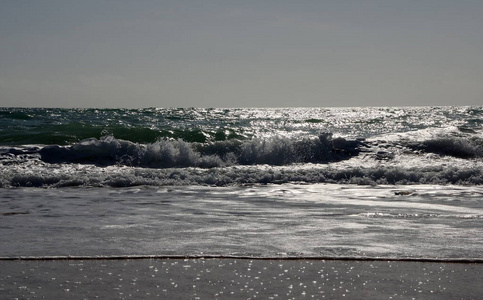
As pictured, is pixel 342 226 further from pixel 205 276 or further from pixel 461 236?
pixel 205 276

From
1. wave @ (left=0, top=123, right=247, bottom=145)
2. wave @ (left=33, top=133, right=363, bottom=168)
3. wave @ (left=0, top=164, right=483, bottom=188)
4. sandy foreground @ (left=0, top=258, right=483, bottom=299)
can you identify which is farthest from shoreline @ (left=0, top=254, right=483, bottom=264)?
wave @ (left=0, top=123, right=247, bottom=145)

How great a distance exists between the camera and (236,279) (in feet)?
13.6

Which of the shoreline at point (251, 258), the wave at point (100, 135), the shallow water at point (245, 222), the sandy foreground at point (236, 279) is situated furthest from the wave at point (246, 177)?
the wave at point (100, 135)

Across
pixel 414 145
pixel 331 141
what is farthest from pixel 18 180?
pixel 414 145

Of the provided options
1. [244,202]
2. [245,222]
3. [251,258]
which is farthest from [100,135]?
[251,258]

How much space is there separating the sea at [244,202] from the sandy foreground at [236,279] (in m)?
0.27

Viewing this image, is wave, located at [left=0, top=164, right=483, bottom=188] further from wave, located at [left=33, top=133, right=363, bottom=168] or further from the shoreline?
the shoreline

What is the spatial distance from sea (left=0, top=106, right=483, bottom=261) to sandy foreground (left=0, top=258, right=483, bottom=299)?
0.27 m

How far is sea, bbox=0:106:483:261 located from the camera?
5.23 metres

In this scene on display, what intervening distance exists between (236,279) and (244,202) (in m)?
4.48

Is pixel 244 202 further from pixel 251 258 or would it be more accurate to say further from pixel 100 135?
pixel 100 135

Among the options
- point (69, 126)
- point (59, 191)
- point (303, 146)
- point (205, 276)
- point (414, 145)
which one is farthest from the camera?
point (69, 126)

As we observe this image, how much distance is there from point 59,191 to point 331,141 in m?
10.1

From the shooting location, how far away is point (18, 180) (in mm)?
11328
